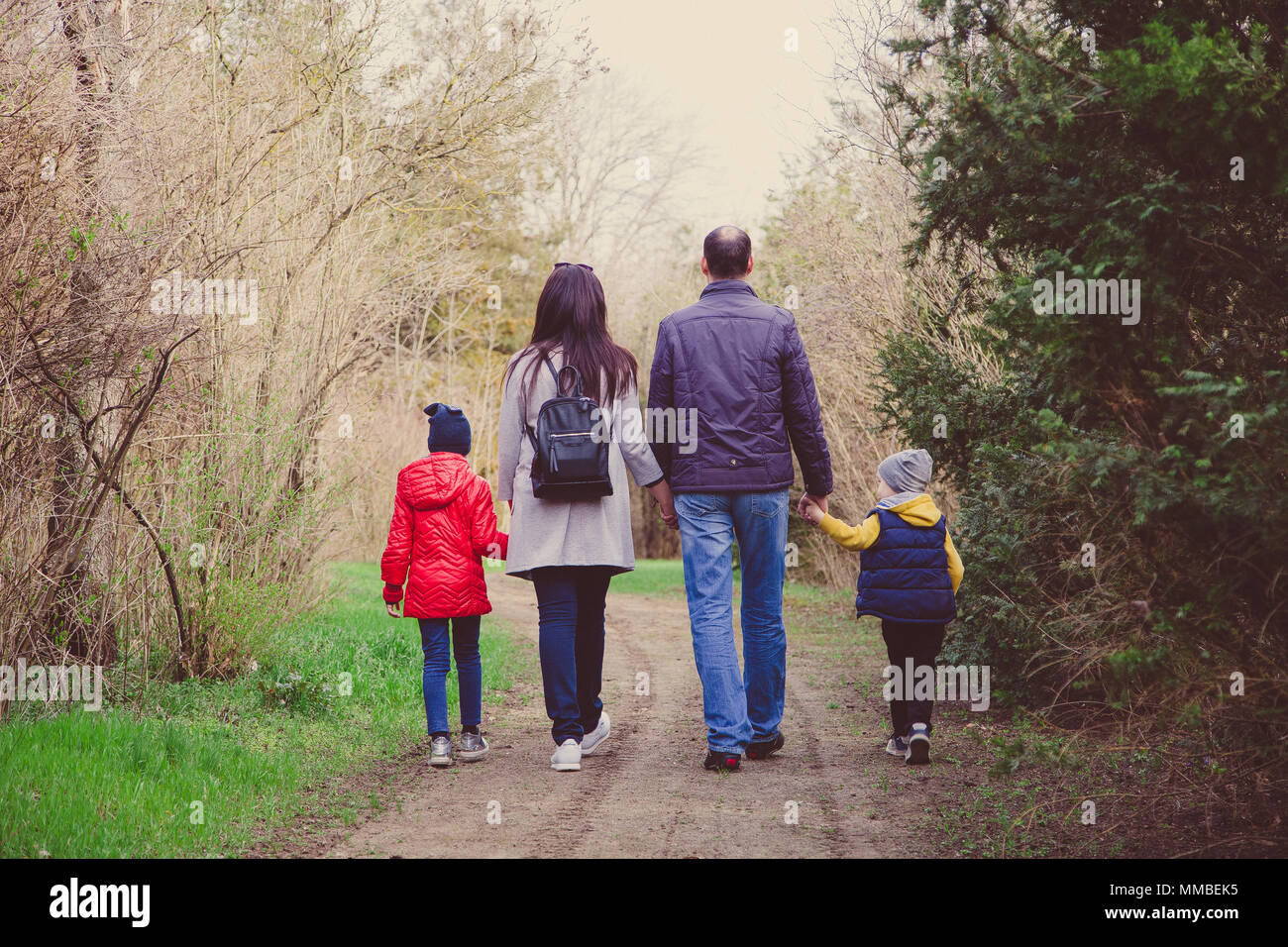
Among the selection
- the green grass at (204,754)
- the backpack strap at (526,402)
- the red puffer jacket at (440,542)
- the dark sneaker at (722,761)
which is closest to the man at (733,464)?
the dark sneaker at (722,761)

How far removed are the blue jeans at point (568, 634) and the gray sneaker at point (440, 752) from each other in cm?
58

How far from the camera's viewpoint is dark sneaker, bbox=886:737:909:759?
571 centimetres

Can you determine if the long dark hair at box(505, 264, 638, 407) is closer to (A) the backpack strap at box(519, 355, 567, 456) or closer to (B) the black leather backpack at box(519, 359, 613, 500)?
(A) the backpack strap at box(519, 355, 567, 456)

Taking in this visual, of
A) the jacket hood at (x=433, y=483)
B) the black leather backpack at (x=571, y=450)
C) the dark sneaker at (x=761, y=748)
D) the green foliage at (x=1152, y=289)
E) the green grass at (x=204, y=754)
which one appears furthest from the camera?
the jacket hood at (x=433, y=483)

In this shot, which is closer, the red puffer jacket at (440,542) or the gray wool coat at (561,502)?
the gray wool coat at (561,502)

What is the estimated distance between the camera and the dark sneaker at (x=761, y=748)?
5535 mm

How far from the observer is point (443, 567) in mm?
5613

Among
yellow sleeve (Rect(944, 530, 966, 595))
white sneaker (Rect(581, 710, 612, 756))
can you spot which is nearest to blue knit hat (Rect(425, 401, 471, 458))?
white sneaker (Rect(581, 710, 612, 756))

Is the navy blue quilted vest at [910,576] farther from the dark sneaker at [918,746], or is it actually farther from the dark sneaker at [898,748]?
the dark sneaker at [898,748]

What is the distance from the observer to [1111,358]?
3945 millimetres
